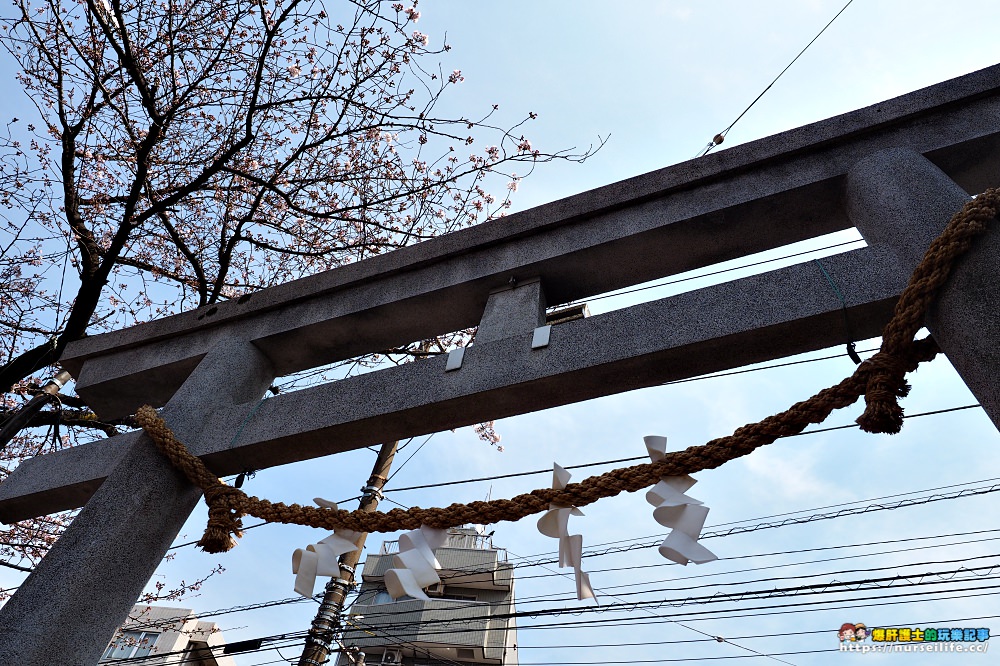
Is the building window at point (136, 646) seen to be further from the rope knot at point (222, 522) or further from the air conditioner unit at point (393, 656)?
the rope knot at point (222, 522)

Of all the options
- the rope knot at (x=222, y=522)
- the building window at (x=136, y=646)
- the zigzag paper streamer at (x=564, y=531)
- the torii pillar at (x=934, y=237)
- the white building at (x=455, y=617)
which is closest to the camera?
the torii pillar at (x=934, y=237)

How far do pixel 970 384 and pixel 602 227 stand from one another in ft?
4.96

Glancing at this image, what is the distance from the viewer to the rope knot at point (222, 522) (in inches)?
88.7

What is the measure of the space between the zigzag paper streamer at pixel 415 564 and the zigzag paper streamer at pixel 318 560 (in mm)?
194

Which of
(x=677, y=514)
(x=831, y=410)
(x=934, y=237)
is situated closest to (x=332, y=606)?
(x=677, y=514)

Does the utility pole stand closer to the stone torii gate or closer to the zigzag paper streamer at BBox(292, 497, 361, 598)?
the stone torii gate

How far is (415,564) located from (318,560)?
1.26 ft

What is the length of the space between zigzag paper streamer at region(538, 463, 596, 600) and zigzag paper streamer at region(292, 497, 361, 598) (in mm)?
685

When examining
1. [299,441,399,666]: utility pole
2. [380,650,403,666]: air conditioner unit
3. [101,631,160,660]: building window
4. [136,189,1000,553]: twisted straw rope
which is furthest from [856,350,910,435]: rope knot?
[101,631,160,660]: building window

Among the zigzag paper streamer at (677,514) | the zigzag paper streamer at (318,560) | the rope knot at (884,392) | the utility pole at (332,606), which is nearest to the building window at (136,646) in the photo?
the utility pole at (332,606)

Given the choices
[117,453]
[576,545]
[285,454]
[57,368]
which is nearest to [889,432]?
[576,545]

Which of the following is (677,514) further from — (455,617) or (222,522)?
(455,617)

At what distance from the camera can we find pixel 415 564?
1953 millimetres

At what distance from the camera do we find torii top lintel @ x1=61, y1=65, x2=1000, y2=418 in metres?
2.38
